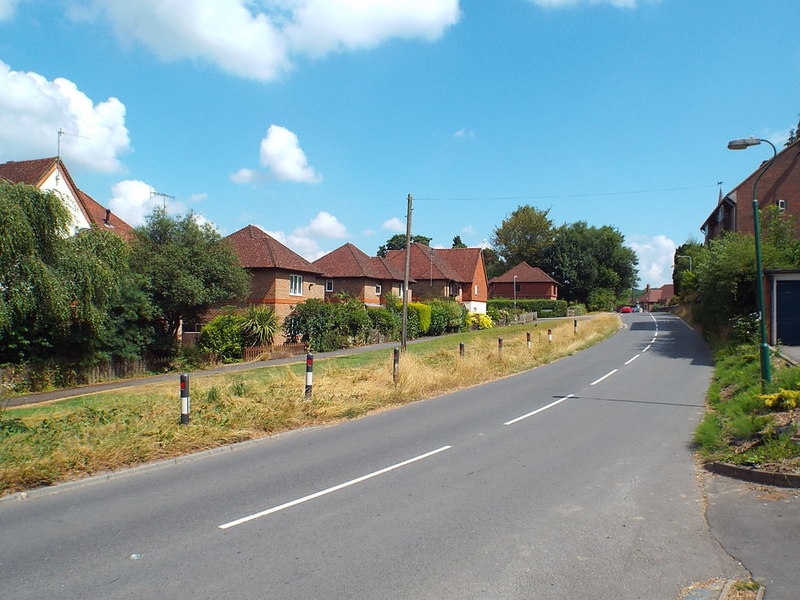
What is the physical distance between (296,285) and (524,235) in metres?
63.2

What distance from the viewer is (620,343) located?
34562 millimetres

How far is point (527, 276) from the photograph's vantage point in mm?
83875

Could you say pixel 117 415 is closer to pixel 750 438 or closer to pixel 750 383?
pixel 750 438

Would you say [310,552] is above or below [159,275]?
below

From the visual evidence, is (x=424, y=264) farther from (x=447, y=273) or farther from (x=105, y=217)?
(x=105, y=217)

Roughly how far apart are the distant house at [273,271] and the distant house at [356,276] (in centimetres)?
638

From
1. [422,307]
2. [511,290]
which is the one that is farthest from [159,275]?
[511,290]

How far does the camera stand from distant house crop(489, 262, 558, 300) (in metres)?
82.7

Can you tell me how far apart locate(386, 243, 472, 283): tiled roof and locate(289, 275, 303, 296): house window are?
2047 centimetres

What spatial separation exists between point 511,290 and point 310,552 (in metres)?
82.4

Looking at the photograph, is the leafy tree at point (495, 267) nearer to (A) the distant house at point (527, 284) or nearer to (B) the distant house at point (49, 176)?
(A) the distant house at point (527, 284)

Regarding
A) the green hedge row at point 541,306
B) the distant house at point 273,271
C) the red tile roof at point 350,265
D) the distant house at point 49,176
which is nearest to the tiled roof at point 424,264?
the red tile roof at point 350,265

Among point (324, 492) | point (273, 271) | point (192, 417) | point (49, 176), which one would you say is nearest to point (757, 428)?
point (324, 492)

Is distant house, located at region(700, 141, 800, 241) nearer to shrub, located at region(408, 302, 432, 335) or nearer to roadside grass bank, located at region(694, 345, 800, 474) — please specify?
shrub, located at region(408, 302, 432, 335)
